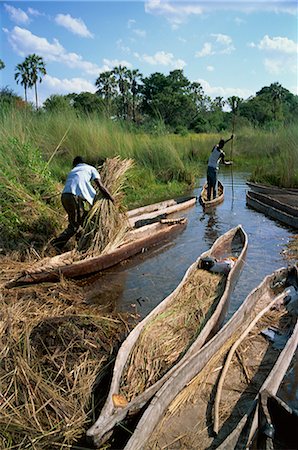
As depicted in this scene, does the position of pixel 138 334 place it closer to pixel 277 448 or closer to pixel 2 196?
pixel 277 448

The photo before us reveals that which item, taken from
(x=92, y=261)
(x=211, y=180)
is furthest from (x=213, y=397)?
(x=211, y=180)

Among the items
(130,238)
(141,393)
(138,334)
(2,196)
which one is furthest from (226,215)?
(141,393)

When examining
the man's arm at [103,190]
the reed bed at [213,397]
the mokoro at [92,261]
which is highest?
the man's arm at [103,190]

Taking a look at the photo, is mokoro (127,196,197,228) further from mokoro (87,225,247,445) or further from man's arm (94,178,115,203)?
mokoro (87,225,247,445)

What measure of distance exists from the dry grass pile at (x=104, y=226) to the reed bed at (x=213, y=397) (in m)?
2.81

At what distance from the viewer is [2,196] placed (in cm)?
637

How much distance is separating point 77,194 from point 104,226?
647mm

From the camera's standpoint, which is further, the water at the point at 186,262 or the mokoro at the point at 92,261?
the water at the point at 186,262

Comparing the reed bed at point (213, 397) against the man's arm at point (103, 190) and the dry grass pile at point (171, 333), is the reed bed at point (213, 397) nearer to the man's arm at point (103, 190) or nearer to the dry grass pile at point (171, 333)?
the dry grass pile at point (171, 333)

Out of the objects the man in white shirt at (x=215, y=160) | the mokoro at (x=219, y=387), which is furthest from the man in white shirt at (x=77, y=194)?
the man in white shirt at (x=215, y=160)

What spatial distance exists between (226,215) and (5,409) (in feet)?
27.7

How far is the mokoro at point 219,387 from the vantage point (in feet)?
8.91

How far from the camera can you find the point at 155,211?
9836 mm

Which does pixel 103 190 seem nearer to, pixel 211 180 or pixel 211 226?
pixel 211 226
